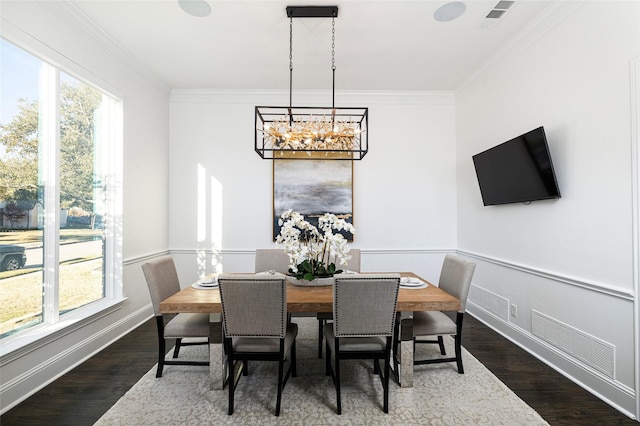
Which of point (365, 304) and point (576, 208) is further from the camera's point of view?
point (576, 208)

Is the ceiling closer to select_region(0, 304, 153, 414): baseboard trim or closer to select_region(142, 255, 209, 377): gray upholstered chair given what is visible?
select_region(142, 255, 209, 377): gray upholstered chair

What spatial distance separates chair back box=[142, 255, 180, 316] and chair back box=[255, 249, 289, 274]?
805 mm

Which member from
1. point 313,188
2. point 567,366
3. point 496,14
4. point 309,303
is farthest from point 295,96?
point 567,366

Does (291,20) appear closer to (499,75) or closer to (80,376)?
(499,75)

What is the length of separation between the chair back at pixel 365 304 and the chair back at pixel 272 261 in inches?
49.4

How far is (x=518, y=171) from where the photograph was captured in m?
2.67

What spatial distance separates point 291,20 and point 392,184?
242 cm

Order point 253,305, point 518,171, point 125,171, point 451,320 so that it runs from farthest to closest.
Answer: point 125,171
point 518,171
point 451,320
point 253,305

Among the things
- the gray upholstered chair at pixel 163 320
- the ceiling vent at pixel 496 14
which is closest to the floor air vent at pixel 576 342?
the ceiling vent at pixel 496 14

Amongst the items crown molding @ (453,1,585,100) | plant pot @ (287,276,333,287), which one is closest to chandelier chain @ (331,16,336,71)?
crown molding @ (453,1,585,100)

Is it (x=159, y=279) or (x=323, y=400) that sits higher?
(x=159, y=279)

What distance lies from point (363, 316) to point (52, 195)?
2.60m

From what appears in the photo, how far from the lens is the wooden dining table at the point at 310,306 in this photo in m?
1.94

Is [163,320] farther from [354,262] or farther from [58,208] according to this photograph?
[354,262]
